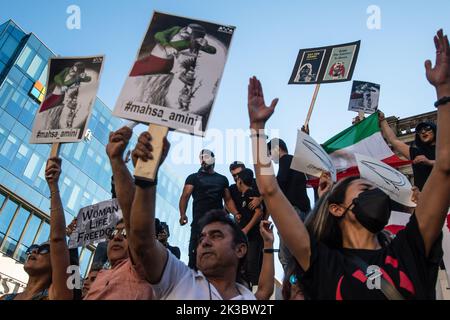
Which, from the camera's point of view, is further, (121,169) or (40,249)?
(40,249)

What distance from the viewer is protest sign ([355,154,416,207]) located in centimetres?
383

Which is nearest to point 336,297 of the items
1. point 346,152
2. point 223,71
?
point 223,71

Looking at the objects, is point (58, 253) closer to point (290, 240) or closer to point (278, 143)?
point (290, 240)

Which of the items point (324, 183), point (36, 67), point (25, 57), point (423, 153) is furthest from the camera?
point (36, 67)

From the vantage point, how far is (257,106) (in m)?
2.30

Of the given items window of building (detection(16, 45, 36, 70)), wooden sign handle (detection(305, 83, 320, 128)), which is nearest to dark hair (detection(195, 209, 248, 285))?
wooden sign handle (detection(305, 83, 320, 128))

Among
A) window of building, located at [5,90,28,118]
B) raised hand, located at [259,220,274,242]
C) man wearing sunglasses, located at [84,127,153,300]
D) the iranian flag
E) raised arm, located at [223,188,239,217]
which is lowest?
man wearing sunglasses, located at [84,127,153,300]

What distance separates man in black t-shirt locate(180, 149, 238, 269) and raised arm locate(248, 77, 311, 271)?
3.09 metres

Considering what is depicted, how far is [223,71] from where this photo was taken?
8.68ft

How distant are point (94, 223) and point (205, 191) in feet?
5.25

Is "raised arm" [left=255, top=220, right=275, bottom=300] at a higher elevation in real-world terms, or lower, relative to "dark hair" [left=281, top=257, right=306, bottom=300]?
higher

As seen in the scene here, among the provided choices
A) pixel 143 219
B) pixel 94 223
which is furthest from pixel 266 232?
pixel 94 223

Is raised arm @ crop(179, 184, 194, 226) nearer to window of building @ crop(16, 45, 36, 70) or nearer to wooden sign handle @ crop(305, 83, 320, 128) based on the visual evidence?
wooden sign handle @ crop(305, 83, 320, 128)

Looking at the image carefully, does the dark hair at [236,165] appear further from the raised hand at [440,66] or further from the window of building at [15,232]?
the window of building at [15,232]
